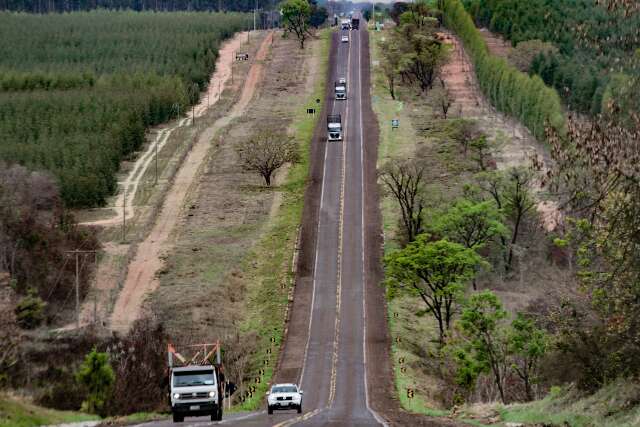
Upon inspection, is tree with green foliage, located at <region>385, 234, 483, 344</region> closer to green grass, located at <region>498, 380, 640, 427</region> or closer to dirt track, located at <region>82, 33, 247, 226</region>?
green grass, located at <region>498, 380, 640, 427</region>

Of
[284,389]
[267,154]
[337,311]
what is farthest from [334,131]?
[284,389]

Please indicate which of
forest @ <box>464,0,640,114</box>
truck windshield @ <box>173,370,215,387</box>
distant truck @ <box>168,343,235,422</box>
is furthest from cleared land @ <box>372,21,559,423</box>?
truck windshield @ <box>173,370,215,387</box>

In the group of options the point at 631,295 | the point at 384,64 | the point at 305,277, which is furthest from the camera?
the point at 384,64

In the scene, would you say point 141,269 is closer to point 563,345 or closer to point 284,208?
point 284,208

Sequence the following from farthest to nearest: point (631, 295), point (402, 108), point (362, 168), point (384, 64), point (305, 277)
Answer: point (384, 64), point (402, 108), point (362, 168), point (305, 277), point (631, 295)

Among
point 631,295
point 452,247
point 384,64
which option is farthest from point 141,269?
point 384,64

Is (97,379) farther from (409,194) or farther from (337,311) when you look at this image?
(409,194)
